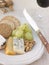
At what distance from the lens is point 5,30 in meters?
1.01

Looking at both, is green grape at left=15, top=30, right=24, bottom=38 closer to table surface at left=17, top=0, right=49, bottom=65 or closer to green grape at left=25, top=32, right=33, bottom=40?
green grape at left=25, top=32, right=33, bottom=40

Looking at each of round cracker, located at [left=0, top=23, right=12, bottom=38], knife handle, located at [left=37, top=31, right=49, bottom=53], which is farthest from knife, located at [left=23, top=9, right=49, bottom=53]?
round cracker, located at [left=0, top=23, right=12, bottom=38]

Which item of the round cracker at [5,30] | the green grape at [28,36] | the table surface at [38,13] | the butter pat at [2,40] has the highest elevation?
the butter pat at [2,40]

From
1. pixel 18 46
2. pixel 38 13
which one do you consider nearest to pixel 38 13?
pixel 38 13

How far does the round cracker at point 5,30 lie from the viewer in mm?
993

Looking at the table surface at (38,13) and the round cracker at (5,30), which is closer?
the round cracker at (5,30)

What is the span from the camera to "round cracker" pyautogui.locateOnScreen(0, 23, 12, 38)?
0.99m

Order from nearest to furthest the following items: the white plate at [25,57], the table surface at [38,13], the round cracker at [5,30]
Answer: the white plate at [25,57] < the round cracker at [5,30] < the table surface at [38,13]

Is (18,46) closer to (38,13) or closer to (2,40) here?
(2,40)

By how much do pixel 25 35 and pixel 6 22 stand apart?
0.12 metres

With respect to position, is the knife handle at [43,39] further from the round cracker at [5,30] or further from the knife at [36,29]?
the round cracker at [5,30]

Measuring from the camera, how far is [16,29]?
1.01m

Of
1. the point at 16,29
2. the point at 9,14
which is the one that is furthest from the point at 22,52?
the point at 9,14

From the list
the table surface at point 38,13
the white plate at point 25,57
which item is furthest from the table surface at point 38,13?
the white plate at point 25,57
